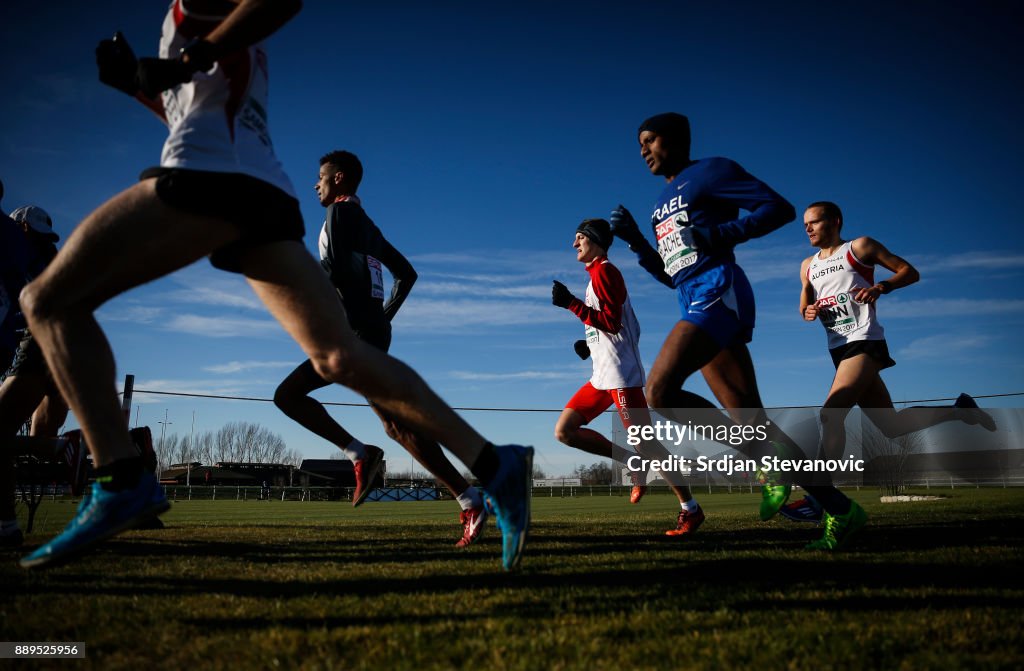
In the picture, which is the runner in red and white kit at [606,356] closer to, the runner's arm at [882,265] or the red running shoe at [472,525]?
the red running shoe at [472,525]

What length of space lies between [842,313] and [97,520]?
520cm

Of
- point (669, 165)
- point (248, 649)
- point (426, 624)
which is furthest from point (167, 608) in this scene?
point (669, 165)

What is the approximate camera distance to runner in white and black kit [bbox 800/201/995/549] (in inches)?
190

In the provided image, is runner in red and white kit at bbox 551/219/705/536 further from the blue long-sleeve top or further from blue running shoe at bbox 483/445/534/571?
blue running shoe at bbox 483/445/534/571

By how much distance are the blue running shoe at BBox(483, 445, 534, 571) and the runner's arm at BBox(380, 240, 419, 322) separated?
125 inches

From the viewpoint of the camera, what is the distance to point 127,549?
4.20 meters

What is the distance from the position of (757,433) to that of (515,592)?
8.07 ft

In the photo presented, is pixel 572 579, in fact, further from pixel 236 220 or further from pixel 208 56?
pixel 208 56

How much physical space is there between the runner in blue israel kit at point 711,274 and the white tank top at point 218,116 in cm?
A: 268

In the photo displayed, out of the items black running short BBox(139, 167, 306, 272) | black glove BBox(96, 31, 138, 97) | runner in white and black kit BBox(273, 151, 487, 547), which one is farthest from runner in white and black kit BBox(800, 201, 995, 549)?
black glove BBox(96, 31, 138, 97)

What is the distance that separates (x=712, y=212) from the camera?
4.35 meters

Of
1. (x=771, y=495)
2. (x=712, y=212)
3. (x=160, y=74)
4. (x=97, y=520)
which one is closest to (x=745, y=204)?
(x=712, y=212)

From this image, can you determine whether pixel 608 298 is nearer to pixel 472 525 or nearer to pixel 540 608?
pixel 472 525

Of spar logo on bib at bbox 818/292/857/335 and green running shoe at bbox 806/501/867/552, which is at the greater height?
spar logo on bib at bbox 818/292/857/335
